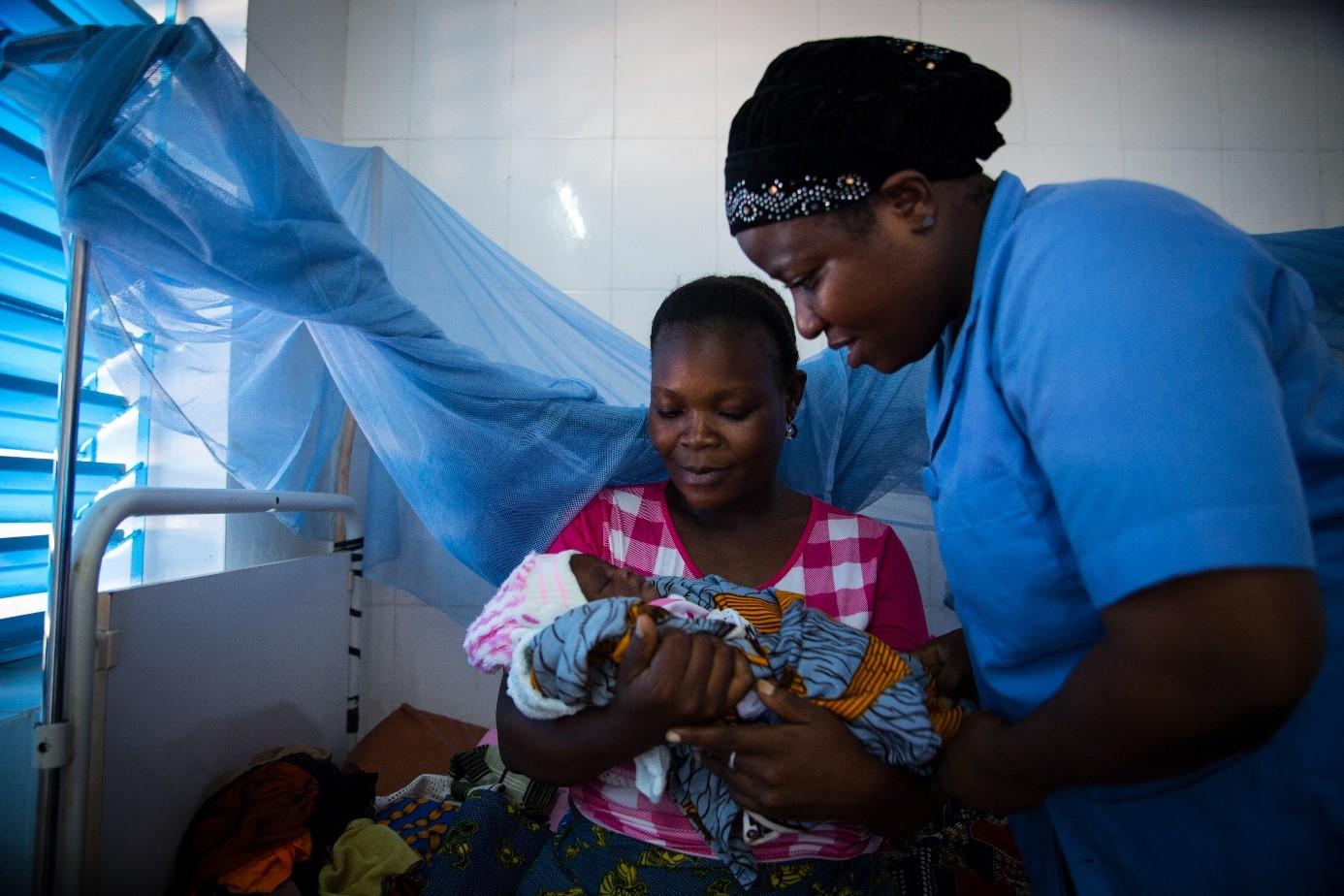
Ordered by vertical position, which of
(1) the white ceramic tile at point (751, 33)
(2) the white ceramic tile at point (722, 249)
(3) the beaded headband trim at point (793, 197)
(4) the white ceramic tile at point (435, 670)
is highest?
(1) the white ceramic tile at point (751, 33)

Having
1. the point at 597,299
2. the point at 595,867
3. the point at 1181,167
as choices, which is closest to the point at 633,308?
the point at 597,299

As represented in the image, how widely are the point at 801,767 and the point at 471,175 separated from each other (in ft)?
7.88

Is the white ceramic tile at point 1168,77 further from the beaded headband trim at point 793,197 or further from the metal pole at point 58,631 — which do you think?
the metal pole at point 58,631

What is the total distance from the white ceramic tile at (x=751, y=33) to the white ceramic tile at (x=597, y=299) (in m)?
0.75

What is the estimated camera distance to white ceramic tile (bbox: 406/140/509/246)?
266cm

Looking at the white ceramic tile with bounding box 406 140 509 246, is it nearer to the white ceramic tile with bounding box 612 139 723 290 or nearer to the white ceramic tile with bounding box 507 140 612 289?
the white ceramic tile with bounding box 507 140 612 289

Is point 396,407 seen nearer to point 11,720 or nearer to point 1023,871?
point 11,720

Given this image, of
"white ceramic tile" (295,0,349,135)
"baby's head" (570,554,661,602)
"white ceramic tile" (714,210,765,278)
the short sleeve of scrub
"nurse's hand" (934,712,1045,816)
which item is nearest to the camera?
the short sleeve of scrub

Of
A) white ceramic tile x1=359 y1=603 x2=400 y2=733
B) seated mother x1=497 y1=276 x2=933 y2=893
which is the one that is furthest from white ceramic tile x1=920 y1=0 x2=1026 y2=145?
white ceramic tile x1=359 y1=603 x2=400 y2=733

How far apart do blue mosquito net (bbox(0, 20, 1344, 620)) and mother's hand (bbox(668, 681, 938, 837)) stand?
2.62 feet

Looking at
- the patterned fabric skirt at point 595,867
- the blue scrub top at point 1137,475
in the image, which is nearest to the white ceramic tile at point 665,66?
the blue scrub top at point 1137,475

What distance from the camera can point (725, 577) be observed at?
4.45ft

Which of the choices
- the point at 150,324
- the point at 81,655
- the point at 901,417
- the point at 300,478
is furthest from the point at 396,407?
the point at 901,417

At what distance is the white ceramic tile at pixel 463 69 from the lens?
2664mm
